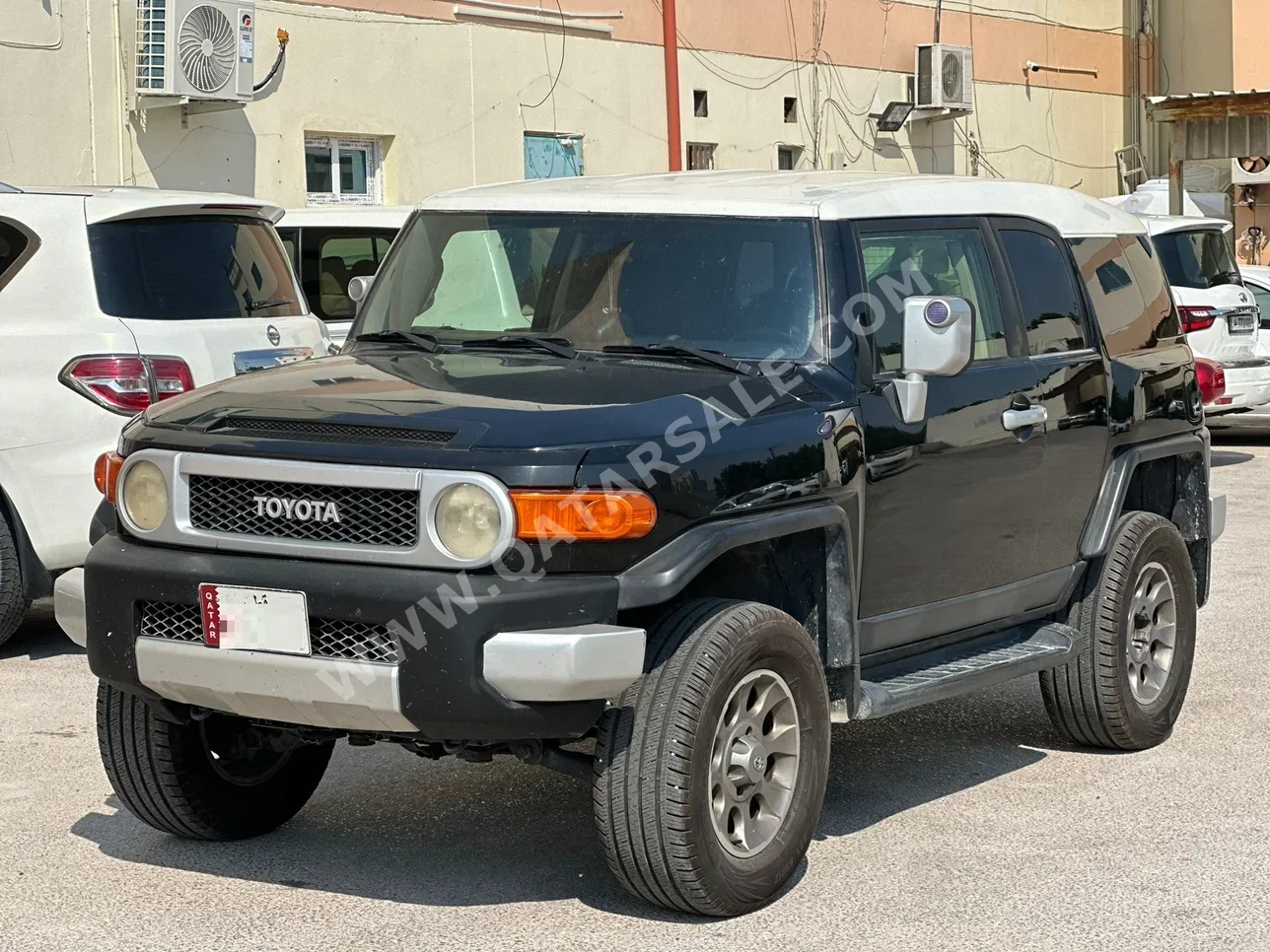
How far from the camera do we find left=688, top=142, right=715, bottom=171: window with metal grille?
2131 cm

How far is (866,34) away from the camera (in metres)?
23.8

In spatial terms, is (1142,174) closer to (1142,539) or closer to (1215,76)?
(1215,76)

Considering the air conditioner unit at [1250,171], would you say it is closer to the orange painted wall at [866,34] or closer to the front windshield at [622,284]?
the orange painted wall at [866,34]

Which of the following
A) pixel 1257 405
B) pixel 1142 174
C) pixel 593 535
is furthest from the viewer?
pixel 1142 174

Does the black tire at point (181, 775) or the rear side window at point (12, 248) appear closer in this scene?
the black tire at point (181, 775)

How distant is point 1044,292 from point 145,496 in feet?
9.97

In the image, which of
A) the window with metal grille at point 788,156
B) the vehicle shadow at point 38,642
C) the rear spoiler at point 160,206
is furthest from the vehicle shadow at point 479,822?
the window with metal grille at point 788,156

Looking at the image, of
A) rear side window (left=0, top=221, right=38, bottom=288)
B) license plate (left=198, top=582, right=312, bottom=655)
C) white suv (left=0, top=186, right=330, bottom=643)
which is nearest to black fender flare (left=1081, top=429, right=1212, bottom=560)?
license plate (left=198, top=582, right=312, bottom=655)

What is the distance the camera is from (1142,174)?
97.6 feet

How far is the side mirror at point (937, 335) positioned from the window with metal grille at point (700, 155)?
16236mm

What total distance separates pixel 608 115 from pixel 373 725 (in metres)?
16.1

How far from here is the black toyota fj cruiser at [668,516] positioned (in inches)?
174

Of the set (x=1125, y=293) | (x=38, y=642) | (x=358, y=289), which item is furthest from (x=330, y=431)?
(x=38, y=642)

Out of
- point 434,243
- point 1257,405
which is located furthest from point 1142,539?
point 1257,405
